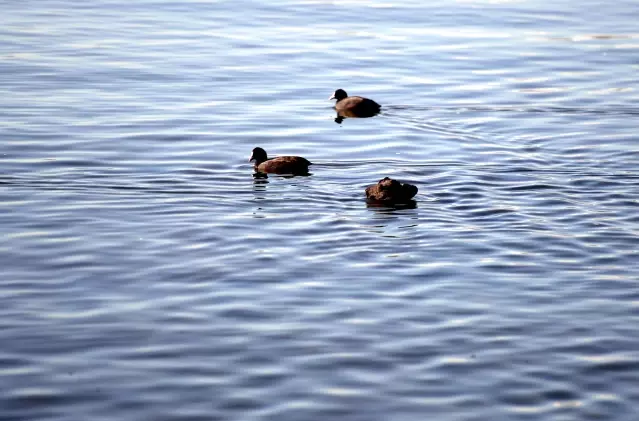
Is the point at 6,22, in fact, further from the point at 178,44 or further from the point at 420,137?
the point at 420,137

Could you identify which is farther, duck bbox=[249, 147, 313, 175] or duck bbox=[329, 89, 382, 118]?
duck bbox=[329, 89, 382, 118]

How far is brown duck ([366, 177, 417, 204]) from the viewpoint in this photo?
16641mm

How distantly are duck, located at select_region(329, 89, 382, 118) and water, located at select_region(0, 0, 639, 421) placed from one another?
0.26m

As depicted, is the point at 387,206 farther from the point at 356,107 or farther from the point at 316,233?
the point at 356,107

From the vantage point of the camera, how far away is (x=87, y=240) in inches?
608

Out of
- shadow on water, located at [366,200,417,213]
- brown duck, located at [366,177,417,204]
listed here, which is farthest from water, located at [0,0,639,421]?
brown duck, located at [366,177,417,204]

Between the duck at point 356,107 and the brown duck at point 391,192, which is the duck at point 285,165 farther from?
the duck at point 356,107

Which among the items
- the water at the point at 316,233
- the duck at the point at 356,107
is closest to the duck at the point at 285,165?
the water at the point at 316,233

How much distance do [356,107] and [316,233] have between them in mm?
8448

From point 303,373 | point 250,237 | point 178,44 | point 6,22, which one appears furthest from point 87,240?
point 6,22

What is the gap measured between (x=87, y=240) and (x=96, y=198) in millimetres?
2322

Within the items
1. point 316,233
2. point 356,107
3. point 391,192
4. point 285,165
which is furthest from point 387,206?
point 356,107

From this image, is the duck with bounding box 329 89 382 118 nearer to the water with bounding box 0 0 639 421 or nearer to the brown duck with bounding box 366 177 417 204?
the water with bounding box 0 0 639 421

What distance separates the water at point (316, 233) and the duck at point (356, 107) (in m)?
0.26
